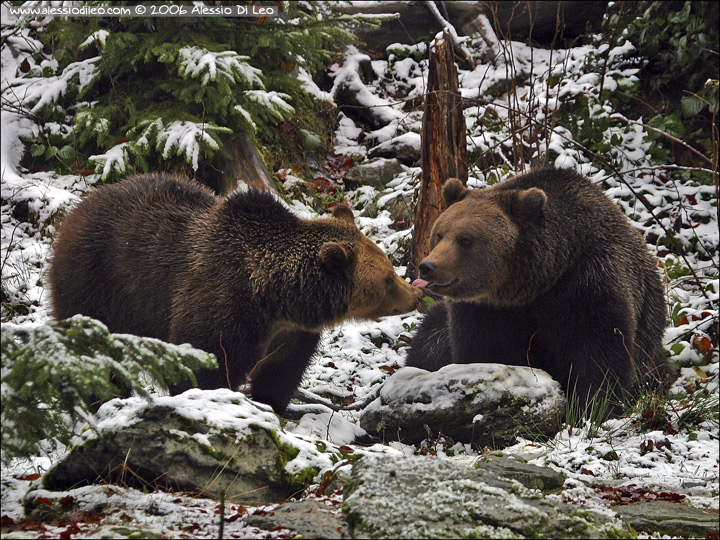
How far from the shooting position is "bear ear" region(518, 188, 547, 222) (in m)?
5.41

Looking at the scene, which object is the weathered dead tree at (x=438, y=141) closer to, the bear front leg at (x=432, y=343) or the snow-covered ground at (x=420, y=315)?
the snow-covered ground at (x=420, y=315)

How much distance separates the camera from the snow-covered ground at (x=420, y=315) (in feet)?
A: 11.2

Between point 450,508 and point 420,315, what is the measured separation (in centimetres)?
536

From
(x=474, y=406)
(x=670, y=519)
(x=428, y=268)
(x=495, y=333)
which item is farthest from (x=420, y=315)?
(x=670, y=519)

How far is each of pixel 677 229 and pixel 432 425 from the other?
528 cm

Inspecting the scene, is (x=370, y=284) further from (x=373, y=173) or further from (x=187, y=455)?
(x=373, y=173)

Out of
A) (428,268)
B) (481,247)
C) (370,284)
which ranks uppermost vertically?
(481,247)

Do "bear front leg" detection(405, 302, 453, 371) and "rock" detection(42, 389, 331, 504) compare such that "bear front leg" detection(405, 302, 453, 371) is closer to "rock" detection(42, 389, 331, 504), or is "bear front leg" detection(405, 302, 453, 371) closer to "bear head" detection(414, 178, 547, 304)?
"bear head" detection(414, 178, 547, 304)

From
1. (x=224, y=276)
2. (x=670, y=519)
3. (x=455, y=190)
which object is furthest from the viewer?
(x=455, y=190)

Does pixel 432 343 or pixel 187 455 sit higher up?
pixel 432 343

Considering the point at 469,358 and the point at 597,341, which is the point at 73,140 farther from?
the point at 597,341

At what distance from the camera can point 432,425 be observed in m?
5.20

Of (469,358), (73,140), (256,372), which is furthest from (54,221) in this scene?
(469,358)

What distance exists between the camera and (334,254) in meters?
5.22
